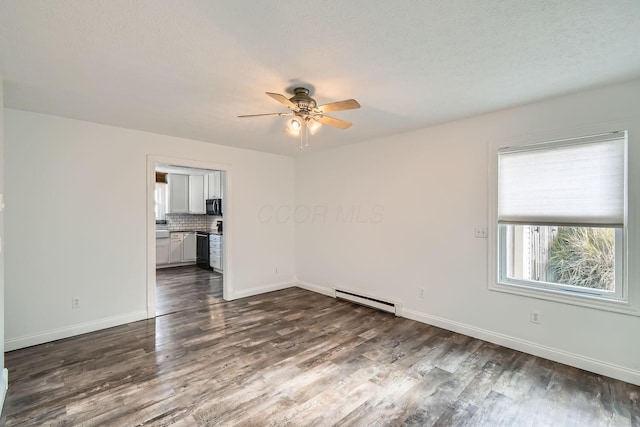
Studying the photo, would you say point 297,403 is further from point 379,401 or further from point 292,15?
point 292,15

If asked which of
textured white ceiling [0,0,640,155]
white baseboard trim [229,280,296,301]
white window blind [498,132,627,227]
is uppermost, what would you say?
textured white ceiling [0,0,640,155]

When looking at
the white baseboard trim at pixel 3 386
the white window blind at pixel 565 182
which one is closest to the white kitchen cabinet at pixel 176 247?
the white baseboard trim at pixel 3 386

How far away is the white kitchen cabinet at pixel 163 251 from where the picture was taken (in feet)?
23.0

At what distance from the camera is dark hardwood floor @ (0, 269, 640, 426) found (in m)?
2.06

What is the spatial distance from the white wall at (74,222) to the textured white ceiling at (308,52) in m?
0.49

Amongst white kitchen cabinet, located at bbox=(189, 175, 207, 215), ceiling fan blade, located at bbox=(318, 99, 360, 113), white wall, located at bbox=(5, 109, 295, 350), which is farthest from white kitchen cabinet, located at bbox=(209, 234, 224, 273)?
ceiling fan blade, located at bbox=(318, 99, 360, 113)

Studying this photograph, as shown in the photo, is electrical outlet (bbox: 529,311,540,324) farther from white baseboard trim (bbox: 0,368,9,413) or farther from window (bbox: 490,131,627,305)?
white baseboard trim (bbox: 0,368,9,413)

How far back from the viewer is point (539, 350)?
113 inches

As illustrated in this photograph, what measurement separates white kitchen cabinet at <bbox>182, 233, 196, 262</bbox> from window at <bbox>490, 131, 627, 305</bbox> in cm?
674

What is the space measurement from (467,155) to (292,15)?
259 centimetres

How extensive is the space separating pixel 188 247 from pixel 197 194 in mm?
1386

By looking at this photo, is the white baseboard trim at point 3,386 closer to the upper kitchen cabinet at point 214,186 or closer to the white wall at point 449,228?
the white wall at point 449,228

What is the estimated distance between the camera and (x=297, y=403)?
2.20m

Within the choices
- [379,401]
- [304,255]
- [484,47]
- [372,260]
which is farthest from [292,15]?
[304,255]
